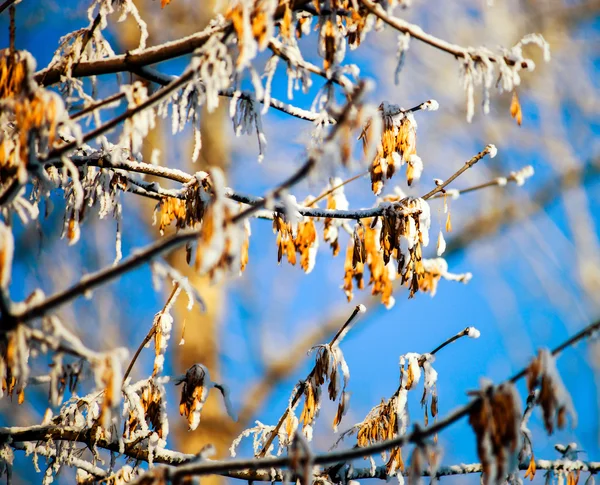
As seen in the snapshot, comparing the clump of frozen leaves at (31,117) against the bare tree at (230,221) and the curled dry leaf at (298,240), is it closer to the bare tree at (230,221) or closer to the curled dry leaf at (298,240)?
the bare tree at (230,221)

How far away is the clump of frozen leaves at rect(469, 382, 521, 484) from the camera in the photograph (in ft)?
4.02

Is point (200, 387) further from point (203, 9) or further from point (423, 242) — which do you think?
point (203, 9)

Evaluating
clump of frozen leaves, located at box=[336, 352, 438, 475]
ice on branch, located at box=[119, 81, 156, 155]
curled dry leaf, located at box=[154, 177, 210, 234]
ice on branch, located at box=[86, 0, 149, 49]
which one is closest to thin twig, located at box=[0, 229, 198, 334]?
ice on branch, located at box=[119, 81, 156, 155]

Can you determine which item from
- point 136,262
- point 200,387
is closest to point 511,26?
point 200,387

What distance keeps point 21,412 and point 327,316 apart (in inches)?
185

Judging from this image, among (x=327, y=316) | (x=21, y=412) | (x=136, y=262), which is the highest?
(x=327, y=316)

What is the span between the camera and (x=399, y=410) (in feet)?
7.49

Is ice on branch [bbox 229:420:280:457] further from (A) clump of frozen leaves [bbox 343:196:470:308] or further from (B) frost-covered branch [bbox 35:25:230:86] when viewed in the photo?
(B) frost-covered branch [bbox 35:25:230:86]

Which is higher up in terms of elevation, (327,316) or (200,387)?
(327,316)

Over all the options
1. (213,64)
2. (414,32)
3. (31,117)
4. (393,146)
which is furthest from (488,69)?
(31,117)

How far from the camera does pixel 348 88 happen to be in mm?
1798

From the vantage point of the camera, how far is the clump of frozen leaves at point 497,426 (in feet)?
4.02

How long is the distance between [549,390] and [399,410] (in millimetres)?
1117

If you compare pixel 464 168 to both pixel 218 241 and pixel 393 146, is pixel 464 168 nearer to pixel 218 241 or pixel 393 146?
pixel 393 146
